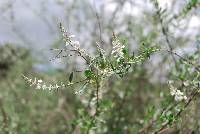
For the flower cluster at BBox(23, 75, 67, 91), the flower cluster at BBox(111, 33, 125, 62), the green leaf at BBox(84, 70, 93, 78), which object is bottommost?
the flower cluster at BBox(23, 75, 67, 91)

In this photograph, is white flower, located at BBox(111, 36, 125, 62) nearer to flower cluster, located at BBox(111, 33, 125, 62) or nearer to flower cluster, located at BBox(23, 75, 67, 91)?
flower cluster, located at BBox(111, 33, 125, 62)

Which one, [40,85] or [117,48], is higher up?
[117,48]

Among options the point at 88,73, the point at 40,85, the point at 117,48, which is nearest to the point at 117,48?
the point at 117,48

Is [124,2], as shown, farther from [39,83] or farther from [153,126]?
[39,83]

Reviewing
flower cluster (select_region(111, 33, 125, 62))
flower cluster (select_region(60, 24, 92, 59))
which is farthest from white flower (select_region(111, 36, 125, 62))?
flower cluster (select_region(60, 24, 92, 59))

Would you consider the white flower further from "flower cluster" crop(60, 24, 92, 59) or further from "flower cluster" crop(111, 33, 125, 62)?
"flower cluster" crop(60, 24, 92, 59)

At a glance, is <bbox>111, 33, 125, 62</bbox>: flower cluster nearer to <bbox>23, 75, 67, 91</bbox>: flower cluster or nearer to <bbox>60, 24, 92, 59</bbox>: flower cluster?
<bbox>60, 24, 92, 59</bbox>: flower cluster

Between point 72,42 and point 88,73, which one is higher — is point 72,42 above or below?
above

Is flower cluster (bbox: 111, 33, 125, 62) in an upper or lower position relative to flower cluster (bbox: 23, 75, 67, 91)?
upper

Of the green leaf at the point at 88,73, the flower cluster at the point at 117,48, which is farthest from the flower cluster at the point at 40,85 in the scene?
the flower cluster at the point at 117,48

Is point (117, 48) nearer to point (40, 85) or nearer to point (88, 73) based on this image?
point (88, 73)

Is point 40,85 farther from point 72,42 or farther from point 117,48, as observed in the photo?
point 117,48
